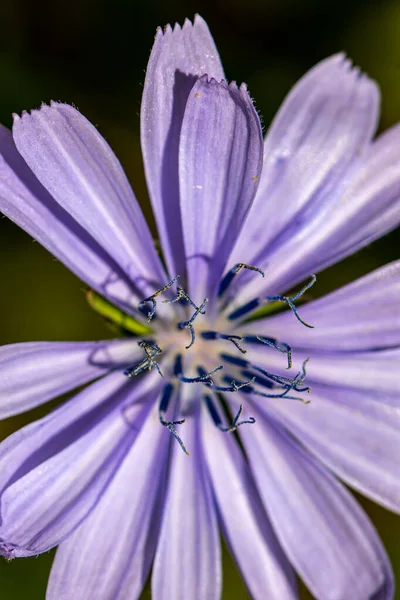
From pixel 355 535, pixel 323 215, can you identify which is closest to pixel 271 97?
pixel 323 215

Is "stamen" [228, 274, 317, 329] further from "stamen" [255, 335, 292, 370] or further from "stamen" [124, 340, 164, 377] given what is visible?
"stamen" [124, 340, 164, 377]

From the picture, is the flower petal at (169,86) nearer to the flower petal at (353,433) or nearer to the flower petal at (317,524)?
the flower petal at (353,433)

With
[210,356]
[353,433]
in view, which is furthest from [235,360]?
[353,433]

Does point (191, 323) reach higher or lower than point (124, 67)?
lower

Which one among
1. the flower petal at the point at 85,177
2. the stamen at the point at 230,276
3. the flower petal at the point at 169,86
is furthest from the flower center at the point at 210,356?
the flower petal at the point at 169,86

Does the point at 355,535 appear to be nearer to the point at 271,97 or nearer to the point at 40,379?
the point at 40,379

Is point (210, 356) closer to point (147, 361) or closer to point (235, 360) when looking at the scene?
point (235, 360)

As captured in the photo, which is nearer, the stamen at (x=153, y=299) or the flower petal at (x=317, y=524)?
the stamen at (x=153, y=299)
